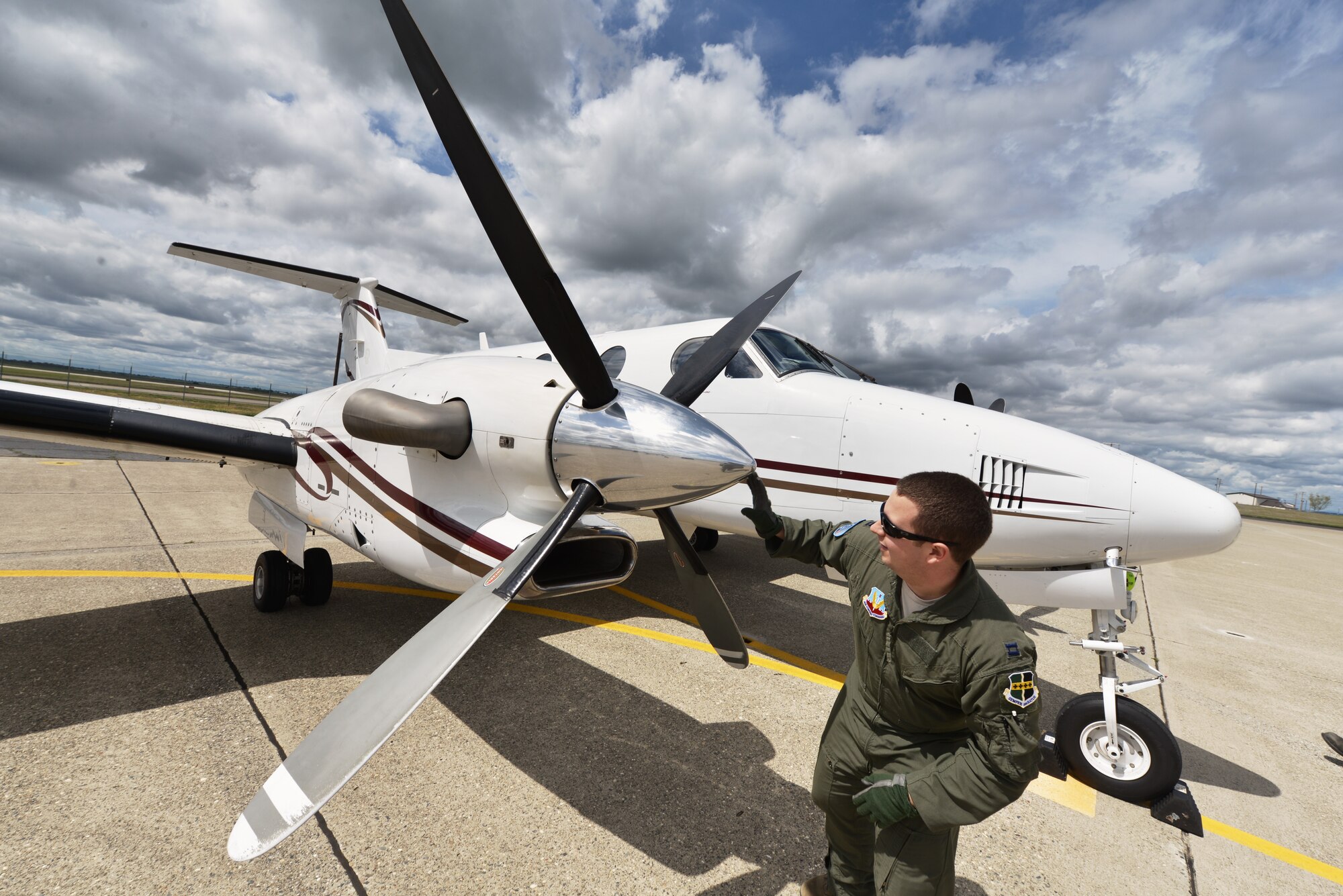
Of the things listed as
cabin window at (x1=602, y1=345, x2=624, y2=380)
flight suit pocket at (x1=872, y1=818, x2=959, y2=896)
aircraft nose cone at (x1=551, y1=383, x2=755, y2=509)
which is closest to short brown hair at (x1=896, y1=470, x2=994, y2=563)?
flight suit pocket at (x1=872, y1=818, x2=959, y2=896)

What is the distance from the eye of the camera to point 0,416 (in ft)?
12.2

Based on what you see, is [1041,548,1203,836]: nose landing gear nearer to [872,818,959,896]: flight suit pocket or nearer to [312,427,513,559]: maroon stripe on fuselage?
[872,818,959,896]: flight suit pocket

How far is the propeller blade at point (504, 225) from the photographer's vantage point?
2.64 meters

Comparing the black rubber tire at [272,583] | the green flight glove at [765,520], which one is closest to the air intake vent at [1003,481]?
the green flight glove at [765,520]

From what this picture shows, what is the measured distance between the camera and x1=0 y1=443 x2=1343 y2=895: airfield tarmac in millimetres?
2510

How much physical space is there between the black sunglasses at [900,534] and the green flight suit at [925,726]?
7.5 inches

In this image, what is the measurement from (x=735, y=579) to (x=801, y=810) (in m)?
4.93

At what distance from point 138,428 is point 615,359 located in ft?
13.6

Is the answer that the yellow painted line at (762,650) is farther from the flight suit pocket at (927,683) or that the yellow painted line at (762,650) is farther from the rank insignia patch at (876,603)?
the rank insignia patch at (876,603)

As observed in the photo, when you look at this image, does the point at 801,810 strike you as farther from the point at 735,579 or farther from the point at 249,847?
the point at 735,579

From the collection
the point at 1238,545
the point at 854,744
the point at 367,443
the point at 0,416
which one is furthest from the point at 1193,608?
the point at 1238,545

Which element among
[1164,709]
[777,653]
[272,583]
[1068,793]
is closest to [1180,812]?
[1068,793]

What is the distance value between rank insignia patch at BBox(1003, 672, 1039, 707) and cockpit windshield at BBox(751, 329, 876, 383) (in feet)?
12.8

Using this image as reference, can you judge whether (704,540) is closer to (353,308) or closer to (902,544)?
(353,308)
